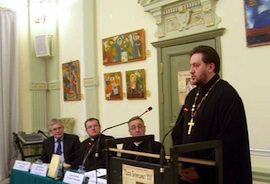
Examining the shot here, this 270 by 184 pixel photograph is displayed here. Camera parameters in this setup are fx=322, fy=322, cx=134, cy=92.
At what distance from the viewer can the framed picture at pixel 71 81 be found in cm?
588

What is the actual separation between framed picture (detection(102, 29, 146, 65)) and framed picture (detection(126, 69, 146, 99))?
0.68ft

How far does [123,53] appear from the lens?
4961 millimetres

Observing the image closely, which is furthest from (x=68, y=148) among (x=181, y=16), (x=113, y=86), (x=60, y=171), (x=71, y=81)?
(x=181, y=16)

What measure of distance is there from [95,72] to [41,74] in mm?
1676

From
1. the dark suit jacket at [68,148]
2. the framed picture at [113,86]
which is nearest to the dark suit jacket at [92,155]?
the dark suit jacket at [68,148]

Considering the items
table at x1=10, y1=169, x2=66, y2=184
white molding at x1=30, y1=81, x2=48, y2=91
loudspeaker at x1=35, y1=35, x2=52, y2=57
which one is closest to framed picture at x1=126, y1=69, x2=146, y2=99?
table at x1=10, y1=169, x2=66, y2=184

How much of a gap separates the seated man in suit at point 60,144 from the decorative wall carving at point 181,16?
1.83 meters

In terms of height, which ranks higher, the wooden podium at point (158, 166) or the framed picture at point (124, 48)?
the framed picture at point (124, 48)

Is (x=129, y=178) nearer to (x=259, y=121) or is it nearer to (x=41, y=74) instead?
(x=259, y=121)

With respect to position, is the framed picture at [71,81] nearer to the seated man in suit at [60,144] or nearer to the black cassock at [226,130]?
the seated man in suit at [60,144]

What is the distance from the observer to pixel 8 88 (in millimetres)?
6172

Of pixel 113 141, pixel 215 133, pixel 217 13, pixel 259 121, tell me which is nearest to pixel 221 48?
pixel 217 13

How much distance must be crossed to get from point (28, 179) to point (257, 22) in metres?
2.91

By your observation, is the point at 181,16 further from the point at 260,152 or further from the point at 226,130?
the point at 226,130
